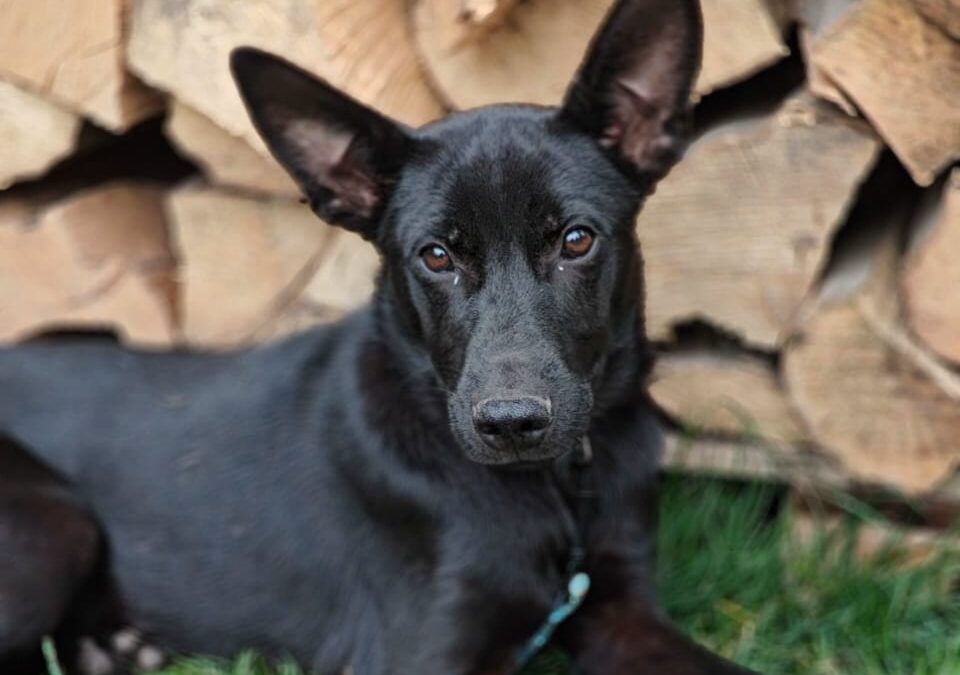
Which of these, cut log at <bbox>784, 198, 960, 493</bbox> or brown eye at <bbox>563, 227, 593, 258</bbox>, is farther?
cut log at <bbox>784, 198, 960, 493</bbox>

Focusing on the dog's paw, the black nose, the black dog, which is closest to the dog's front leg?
the black dog

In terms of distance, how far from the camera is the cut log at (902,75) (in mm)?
2486

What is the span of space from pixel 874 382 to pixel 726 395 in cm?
35

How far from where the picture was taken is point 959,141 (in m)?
2.59

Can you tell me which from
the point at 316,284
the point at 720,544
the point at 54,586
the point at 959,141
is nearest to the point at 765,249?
the point at 959,141

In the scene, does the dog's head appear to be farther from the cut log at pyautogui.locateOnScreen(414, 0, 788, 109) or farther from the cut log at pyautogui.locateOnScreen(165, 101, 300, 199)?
the cut log at pyautogui.locateOnScreen(165, 101, 300, 199)

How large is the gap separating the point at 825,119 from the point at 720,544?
0.99 metres

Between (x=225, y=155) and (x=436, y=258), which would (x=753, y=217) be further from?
(x=225, y=155)

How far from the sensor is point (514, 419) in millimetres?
2275

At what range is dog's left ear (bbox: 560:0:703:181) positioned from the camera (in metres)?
2.36

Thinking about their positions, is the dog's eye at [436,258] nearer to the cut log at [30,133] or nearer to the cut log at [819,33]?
the cut log at [819,33]

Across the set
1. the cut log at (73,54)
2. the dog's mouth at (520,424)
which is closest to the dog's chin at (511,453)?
the dog's mouth at (520,424)

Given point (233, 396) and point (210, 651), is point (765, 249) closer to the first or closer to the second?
point (233, 396)

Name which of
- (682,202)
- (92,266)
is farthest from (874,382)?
(92,266)
